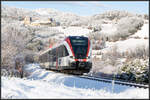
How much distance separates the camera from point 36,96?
8.33 meters

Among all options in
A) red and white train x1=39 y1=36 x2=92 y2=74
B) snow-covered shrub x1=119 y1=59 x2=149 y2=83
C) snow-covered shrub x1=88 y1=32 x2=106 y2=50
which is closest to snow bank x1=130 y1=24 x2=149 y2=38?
snow-covered shrub x1=88 y1=32 x2=106 y2=50

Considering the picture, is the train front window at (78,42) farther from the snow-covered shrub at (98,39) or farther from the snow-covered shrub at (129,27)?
the snow-covered shrub at (129,27)

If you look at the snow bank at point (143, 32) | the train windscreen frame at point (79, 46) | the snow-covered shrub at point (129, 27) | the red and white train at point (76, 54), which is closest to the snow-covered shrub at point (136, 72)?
the red and white train at point (76, 54)

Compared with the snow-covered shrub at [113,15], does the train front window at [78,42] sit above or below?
below

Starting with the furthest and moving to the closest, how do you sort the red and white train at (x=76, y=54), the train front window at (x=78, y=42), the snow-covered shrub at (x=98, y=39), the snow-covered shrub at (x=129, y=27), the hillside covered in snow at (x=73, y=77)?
the snow-covered shrub at (x=129, y=27), the snow-covered shrub at (x=98, y=39), the train front window at (x=78, y=42), the red and white train at (x=76, y=54), the hillside covered in snow at (x=73, y=77)

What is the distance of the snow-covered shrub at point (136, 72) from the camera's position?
91.7ft

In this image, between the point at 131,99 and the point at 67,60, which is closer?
the point at 131,99

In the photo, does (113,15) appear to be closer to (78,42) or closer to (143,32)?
(143,32)

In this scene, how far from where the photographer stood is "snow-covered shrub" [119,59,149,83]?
2795 cm

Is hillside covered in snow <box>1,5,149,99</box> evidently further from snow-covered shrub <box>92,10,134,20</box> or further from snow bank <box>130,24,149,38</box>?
snow-covered shrub <box>92,10,134,20</box>

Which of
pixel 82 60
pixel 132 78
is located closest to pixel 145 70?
pixel 132 78

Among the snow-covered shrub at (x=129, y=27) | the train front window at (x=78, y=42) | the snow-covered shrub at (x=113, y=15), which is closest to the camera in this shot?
the train front window at (x=78, y=42)

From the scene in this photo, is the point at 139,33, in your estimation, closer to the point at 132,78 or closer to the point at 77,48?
the point at 132,78

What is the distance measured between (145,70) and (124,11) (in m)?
127
